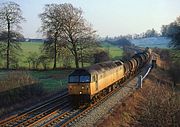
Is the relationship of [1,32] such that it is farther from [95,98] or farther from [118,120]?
[118,120]

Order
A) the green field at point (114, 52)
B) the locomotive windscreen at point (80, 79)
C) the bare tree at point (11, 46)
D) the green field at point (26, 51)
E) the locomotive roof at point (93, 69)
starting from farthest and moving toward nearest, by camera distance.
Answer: the green field at point (114, 52) < the green field at point (26, 51) < the bare tree at point (11, 46) < the locomotive roof at point (93, 69) < the locomotive windscreen at point (80, 79)

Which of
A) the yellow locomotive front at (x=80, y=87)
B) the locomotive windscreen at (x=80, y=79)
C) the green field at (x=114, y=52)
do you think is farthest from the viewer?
the green field at (x=114, y=52)

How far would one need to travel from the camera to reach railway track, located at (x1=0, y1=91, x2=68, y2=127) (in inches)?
837

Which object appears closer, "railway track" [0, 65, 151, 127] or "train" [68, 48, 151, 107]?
"railway track" [0, 65, 151, 127]

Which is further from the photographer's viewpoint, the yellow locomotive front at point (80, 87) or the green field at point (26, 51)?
the green field at point (26, 51)

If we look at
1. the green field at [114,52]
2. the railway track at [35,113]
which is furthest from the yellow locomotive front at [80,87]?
the green field at [114,52]

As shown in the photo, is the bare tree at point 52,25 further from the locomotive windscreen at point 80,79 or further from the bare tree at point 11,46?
the locomotive windscreen at point 80,79

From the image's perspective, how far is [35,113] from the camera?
2402 centimetres

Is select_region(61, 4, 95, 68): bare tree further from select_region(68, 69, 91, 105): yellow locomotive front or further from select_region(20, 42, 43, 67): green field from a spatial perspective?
select_region(68, 69, 91, 105): yellow locomotive front

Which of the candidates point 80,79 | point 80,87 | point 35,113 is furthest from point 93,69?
point 35,113

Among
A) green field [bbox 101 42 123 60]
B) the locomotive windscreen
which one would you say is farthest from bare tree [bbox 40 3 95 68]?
the locomotive windscreen

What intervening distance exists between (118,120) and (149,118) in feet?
22.4

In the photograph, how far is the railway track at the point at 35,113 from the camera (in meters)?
21.2

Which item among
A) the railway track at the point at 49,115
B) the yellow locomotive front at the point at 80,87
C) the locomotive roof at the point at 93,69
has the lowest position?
the railway track at the point at 49,115
